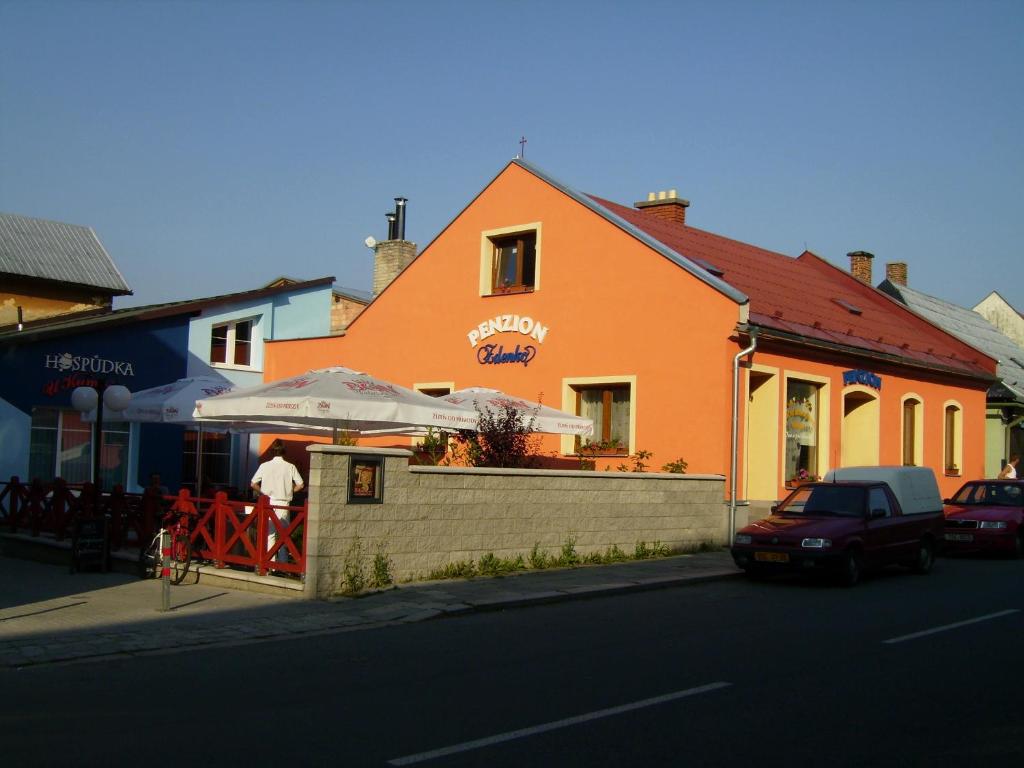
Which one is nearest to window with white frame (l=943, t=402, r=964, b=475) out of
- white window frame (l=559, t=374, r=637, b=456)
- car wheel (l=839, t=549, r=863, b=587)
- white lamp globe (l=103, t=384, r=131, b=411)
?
white window frame (l=559, t=374, r=637, b=456)

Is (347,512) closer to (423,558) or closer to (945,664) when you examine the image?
(423,558)

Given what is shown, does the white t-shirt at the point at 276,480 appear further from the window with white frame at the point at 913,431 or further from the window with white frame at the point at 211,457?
the window with white frame at the point at 913,431

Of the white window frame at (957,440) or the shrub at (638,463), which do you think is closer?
the shrub at (638,463)

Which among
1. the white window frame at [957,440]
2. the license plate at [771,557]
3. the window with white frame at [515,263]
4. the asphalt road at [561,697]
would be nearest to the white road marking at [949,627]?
the asphalt road at [561,697]

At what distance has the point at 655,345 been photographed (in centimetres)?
2145

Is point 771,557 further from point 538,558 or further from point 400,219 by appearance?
point 400,219

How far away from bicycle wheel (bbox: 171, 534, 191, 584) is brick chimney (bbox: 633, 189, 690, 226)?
16841mm

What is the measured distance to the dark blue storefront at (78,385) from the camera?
24812 mm

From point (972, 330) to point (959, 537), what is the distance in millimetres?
21494

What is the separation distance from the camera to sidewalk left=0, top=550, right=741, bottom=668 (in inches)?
396

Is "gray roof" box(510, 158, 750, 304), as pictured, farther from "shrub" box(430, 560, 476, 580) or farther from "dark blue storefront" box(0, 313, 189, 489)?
"dark blue storefront" box(0, 313, 189, 489)

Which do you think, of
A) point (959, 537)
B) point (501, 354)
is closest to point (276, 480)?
point (501, 354)

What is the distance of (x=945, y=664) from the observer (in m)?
9.23

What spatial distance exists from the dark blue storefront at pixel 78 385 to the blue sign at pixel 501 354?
9.31 metres
